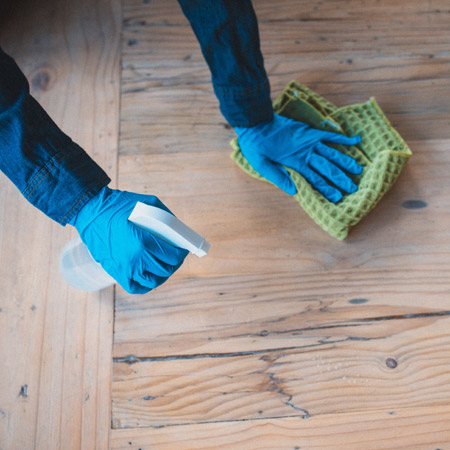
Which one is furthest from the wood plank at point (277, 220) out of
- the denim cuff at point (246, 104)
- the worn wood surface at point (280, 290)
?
the denim cuff at point (246, 104)

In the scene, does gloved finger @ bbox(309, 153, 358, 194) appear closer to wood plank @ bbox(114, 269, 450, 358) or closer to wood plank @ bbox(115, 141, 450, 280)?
wood plank @ bbox(115, 141, 450, 280)

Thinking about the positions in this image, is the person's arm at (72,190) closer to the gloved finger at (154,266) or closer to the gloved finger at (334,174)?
the gloved finger at (154,266)

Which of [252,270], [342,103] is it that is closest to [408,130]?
[342,103]

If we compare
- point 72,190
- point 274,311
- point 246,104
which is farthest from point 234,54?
point 274,311

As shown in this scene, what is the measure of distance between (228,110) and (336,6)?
508 millimetres

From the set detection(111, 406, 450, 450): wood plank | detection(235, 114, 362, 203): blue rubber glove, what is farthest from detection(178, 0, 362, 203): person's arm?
detection(111, 406, 450, 450): wood plank

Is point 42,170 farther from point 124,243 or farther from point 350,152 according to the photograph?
point 350,152

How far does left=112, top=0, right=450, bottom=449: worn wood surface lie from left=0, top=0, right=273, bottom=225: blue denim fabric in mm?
198

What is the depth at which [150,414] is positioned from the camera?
81 cm

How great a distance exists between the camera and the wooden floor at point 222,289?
81 centimetres

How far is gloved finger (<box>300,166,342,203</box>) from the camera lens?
0.90 meters

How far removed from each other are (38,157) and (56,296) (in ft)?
1.11

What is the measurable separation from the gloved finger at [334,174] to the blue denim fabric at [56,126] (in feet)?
0.62

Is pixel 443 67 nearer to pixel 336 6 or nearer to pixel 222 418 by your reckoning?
pixel 336 6
